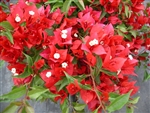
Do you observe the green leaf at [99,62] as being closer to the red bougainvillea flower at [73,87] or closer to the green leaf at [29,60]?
the red bougainvillea flower at [73,87]

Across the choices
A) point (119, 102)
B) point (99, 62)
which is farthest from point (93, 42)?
point (119, 102)

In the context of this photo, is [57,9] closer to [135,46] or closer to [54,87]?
[54,87]

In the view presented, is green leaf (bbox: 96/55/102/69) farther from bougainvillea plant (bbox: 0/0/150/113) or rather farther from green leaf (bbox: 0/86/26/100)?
green leaf (bbox: 0/86/26/100)

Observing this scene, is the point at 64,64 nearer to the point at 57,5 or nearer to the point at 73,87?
the point at 73,87

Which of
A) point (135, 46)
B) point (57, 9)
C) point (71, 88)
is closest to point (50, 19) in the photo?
point (57, 9)

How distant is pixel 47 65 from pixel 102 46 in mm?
190

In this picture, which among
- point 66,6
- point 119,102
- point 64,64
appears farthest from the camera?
point 66,6

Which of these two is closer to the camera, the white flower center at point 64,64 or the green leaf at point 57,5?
the white flower center at point 64,64

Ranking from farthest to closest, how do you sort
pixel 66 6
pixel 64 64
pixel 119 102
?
pixel 66 6 → pixel 64 64 → pixel 119 102

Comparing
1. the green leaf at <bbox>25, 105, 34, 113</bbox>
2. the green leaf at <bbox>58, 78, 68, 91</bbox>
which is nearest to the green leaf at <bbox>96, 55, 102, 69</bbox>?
the green leaf at <bbox>58, 78, 68, 91</bbox>

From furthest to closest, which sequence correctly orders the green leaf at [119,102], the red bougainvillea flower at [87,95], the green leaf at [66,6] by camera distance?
the green leaf at [66,6] < the red bougainvillea flower at [87,95] < the green leaf at [119,102]

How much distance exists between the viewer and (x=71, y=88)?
2.24 ft

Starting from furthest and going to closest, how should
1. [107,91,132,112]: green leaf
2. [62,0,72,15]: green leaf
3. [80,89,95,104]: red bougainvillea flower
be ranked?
[62,0,72,15]: green leaf → [80,89,95,104]: red bougainvillea flower → [107,91,132,112]: green leaf

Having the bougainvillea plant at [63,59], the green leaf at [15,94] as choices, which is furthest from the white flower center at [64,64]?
the green leaf at [15,94]
